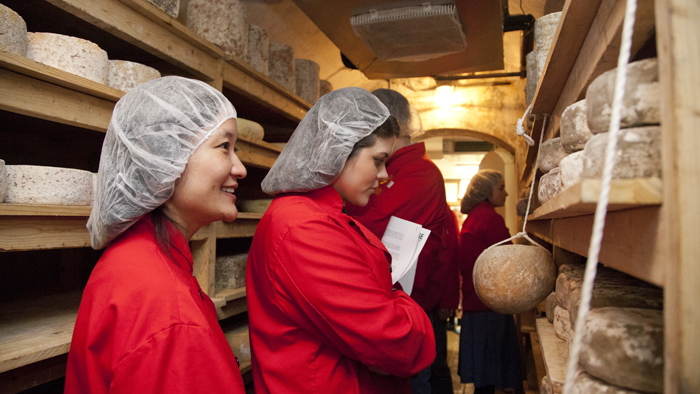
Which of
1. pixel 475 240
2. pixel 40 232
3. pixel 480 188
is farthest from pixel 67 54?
pixel 480 188

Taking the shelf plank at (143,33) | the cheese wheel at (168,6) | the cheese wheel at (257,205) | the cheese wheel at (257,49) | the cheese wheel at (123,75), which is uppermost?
the cheese wheel at (257,49)

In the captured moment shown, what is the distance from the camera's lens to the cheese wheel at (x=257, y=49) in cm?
292

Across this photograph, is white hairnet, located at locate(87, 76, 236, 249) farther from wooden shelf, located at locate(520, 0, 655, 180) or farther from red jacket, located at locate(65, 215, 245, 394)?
wooden shelf, located at locate(520, 0, 655, 180)

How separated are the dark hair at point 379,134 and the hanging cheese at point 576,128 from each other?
83 cm

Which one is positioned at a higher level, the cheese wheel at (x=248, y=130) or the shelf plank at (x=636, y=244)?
the cheese wheel at (x=248, y=130)

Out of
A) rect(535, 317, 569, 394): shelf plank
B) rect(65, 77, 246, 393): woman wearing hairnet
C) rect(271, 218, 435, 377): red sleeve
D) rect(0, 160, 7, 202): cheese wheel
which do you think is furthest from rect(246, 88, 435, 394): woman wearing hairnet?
rect(0, 160, 7, 202): cheese wheel

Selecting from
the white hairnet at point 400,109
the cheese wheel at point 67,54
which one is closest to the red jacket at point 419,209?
the white hairnet at point 400,109

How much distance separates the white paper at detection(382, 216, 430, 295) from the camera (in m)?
1.98

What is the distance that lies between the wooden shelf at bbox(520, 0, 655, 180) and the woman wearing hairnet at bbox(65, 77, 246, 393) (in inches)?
38.0

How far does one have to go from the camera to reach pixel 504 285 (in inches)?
50.9

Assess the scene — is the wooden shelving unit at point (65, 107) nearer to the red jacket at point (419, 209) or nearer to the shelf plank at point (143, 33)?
the shelf plank at point (143, 33)

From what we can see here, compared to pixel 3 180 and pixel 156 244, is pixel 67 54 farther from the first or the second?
pixel 156 244

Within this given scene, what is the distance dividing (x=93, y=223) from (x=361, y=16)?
7.75 feet

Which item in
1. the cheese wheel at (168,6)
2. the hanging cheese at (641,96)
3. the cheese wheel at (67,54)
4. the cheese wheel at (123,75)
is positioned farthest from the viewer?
the cheese wheel at (168,6)
